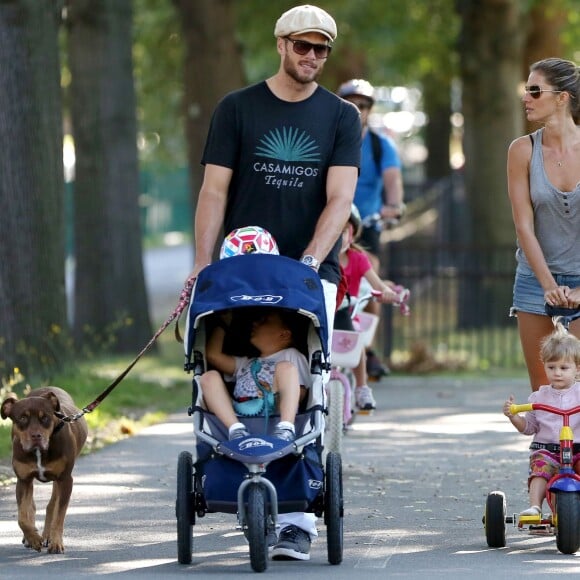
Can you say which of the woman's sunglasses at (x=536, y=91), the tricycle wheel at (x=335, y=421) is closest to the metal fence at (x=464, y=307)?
the tricycle wheel at (x=335, y=421)

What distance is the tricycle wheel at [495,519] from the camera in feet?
24.3

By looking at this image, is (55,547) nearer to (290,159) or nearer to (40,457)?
(40,457)

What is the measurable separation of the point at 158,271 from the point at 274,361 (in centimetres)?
3842

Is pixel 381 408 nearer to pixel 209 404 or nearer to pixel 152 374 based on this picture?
pixel 152 374

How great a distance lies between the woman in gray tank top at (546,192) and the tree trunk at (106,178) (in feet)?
33.7

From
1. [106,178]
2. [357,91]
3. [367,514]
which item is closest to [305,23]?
[367,514]

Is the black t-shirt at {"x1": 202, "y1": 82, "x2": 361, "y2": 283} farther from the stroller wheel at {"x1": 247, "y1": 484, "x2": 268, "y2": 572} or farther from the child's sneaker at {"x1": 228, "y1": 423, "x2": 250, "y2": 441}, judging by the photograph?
the stroller wheel at {"x1": 247, "y1": 484, "x2": 268, "y2": 572}

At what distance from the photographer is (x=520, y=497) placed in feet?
30.0

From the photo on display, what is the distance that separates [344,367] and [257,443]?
373 cm

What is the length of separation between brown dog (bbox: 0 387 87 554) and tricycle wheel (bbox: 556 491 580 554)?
84.9 inches

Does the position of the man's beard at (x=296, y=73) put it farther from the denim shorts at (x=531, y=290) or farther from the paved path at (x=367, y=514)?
the paved path at (x=367, y=514)

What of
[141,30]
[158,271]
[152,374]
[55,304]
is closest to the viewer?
[55,304]

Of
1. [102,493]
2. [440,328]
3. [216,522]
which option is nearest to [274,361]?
[216,522]

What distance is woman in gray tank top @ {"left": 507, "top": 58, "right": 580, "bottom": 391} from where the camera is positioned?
308 inches
